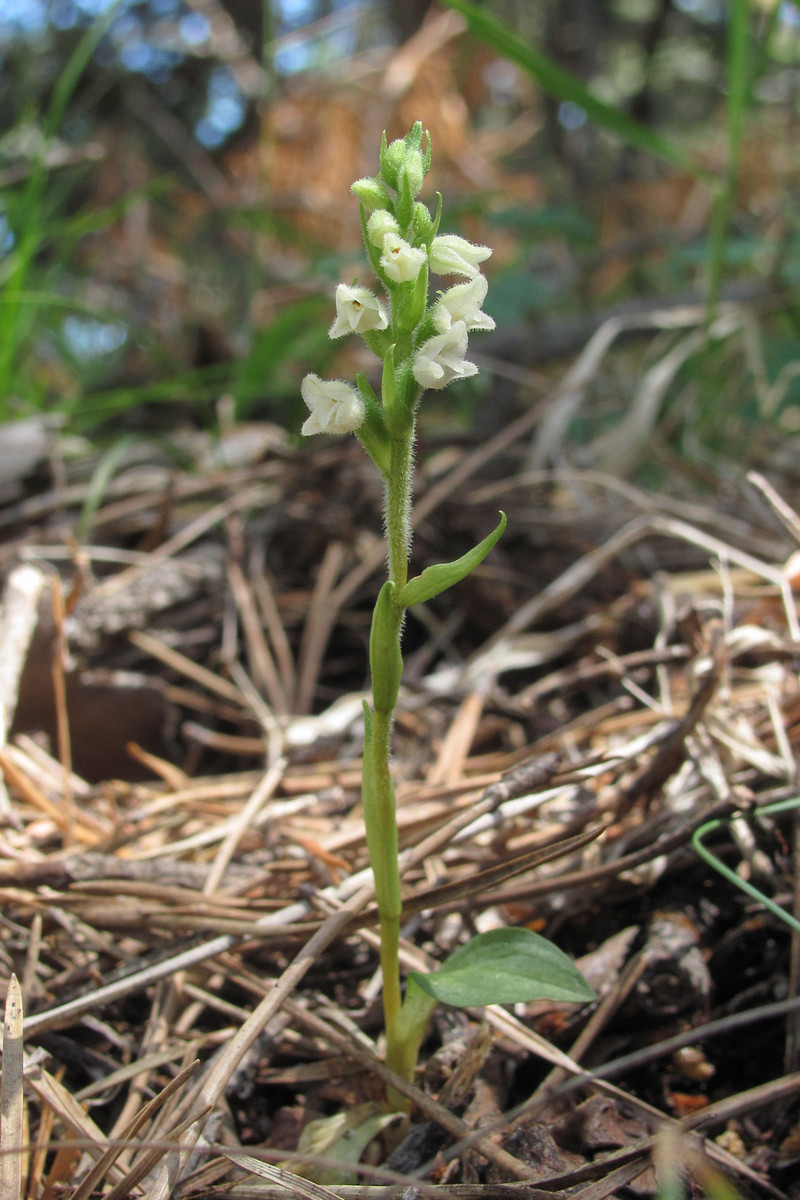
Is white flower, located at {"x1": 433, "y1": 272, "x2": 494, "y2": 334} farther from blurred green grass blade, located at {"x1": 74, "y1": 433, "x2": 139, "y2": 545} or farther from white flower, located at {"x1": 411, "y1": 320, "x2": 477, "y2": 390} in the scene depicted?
blurred green grass blade, located at {"x1": 74, "y1": 433, "x2": 139, "y2": 545}

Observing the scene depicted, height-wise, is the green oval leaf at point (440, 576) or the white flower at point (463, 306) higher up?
the white flower at point (463, 306)

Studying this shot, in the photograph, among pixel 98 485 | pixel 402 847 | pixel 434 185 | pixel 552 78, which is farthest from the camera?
pixel 434 185

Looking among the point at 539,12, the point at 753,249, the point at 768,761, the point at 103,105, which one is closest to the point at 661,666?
the point at 768,761

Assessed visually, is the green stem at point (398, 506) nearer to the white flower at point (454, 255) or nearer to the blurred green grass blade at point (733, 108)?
the white flower at point (454, 255)

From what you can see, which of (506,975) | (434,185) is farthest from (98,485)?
(434,185)

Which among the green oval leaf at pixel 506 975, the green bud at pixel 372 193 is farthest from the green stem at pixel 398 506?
the green oval leaf at pixel 506 975

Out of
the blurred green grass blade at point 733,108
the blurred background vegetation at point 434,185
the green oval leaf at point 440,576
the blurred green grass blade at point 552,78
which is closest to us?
the green oval leaf at point 440,576

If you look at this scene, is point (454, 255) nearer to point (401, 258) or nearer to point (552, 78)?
point (401, 258)

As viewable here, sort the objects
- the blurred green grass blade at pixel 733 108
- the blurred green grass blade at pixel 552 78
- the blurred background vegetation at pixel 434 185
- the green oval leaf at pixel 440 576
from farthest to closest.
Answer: the blurred background vegetation at pixel 434 185 < the blurred green grass blade at pixel 733 108 < the blurred green grass blade at pixel 552 78 < the green oval leaf at pixel 440 576

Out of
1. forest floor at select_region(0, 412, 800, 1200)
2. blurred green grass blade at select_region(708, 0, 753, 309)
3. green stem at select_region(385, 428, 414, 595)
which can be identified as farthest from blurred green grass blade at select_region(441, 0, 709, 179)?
green stem at select_region(385, 428, 414, 595)
